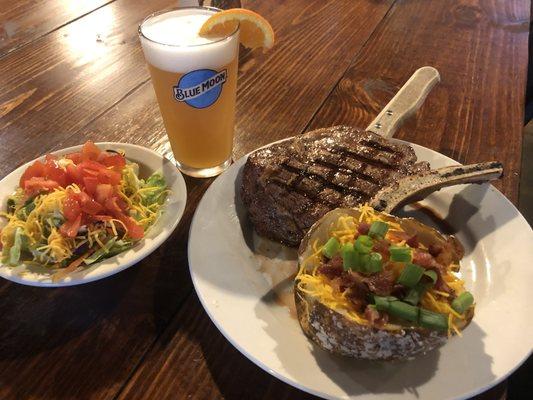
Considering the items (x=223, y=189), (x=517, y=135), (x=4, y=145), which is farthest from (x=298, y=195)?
(x=4, y=145)

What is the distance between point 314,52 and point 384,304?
1908 mm

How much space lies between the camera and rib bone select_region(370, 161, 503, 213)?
1.37 m

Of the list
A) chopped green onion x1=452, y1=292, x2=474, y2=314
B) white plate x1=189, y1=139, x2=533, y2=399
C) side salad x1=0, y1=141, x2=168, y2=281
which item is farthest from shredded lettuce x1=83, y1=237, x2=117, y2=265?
chopped green onion x1=452, y1=292, x2=474, y2=314

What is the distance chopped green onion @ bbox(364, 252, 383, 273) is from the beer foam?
0.87 m

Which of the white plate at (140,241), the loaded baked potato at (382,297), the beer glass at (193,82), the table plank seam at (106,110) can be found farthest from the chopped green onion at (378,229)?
the table plank seam at (106,110)

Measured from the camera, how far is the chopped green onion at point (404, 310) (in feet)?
3.17

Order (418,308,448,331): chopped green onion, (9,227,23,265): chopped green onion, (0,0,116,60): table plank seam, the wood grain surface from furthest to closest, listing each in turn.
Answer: (0,0,116,60): table plank seam, the wood grain surface, (9,227,23,265): chopped green onion, (418,308,448,331): chopped green onion

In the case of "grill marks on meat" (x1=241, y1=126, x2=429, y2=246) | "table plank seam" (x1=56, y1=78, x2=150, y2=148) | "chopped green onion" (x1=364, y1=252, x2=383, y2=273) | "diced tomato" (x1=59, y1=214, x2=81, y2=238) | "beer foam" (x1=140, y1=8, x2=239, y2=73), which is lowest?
"table plank seam" (x1=56, y1=78, x2=150, y2=148)

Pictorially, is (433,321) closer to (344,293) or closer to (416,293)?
(416,293)

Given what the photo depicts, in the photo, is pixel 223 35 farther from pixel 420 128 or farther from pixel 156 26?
pixel 420 128

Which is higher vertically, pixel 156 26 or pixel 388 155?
pixel 156 26

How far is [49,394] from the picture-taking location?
1062mm

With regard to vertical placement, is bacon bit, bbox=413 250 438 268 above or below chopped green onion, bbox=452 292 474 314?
above

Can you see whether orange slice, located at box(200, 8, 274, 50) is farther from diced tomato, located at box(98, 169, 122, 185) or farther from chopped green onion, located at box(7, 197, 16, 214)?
chopped green onion, located at box(7, 197, 16, 214)
